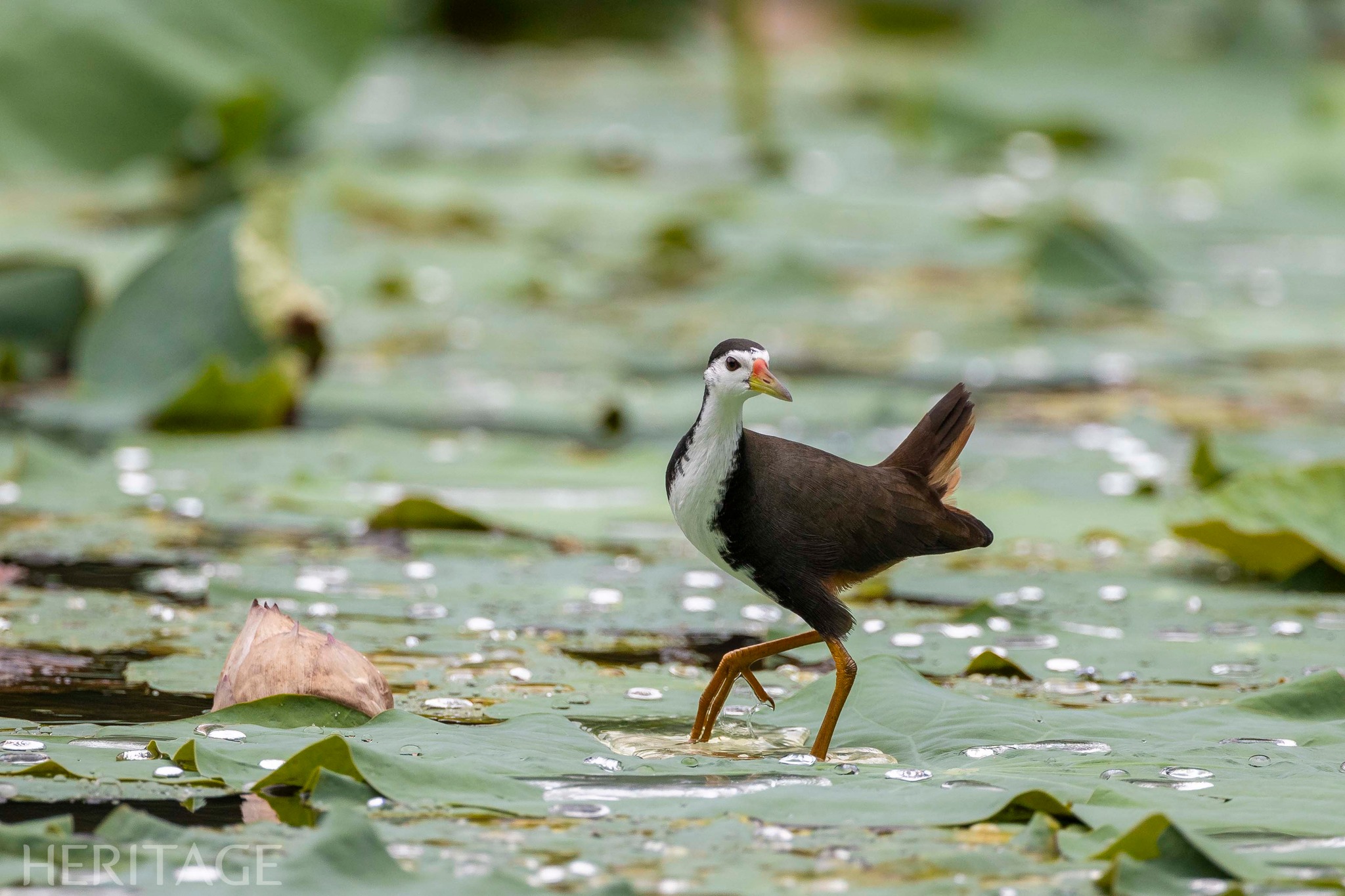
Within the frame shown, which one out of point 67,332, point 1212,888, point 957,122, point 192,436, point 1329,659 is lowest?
point 1212,888

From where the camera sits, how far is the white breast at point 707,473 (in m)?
2.31

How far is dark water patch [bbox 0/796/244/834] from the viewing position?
1901mm

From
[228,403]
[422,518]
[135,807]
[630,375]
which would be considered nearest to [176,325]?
[228,403]

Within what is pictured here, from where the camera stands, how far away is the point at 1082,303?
6.53m

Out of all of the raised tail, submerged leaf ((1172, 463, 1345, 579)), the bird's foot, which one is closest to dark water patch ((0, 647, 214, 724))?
the bird's foot

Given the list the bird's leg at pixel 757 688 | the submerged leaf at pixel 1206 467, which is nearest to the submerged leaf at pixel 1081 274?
the submerged leaf at pixel 1206 467

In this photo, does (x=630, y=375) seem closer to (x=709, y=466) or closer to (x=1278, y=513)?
(x=1278, y=513)

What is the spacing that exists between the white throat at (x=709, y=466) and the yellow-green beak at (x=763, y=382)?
1.5 inches

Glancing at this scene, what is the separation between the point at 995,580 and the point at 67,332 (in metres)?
3.08

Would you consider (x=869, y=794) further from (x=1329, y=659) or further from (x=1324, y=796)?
(x=1329, y=659)

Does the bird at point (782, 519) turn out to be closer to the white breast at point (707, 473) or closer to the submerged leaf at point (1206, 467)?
the white breast at point (707, 473)

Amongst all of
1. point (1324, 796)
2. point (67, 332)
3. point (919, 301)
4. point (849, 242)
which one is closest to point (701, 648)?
point (1324, 796)

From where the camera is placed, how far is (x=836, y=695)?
91.2 inches

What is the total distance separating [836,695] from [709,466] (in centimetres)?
34
